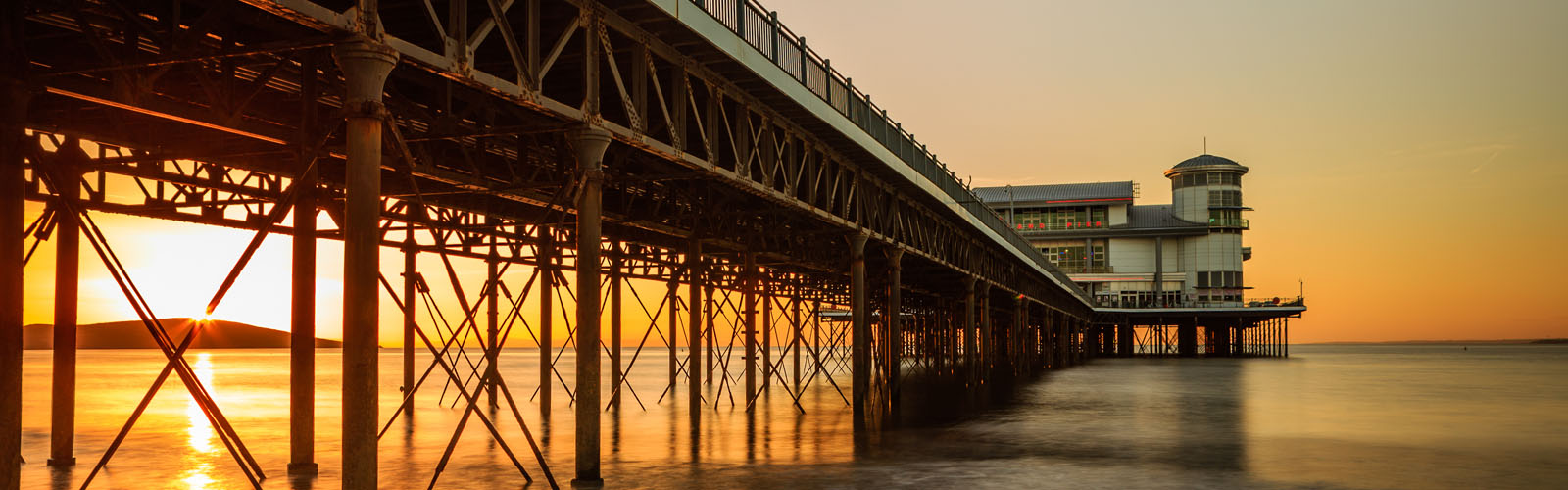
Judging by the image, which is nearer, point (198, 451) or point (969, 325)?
point (198, 451)

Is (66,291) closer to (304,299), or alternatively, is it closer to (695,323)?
(304,299)

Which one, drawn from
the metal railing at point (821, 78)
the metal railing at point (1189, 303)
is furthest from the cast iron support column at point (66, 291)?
the metal railing at point (1189, 303)

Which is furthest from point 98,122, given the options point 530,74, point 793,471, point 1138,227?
point 1138,227

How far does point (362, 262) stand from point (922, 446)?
14814 mm

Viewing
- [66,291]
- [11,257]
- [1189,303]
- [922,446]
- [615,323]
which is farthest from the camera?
[1189,303]

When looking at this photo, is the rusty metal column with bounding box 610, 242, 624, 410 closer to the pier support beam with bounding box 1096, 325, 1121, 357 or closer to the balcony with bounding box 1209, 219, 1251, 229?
the balcony with bounding box 1209, 219, 1251, 229

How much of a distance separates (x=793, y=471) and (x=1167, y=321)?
122 m

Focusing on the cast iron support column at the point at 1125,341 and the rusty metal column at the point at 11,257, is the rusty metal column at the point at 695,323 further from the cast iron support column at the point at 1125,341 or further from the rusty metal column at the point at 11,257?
the cast iron support column at the point at 1125,341

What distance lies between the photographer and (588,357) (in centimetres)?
1762

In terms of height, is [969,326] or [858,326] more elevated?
[858,326]

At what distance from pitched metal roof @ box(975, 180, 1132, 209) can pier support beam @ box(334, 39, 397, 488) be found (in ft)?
400

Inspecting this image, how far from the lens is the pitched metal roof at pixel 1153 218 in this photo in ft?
426

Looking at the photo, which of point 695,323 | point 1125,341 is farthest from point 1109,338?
point 695,323

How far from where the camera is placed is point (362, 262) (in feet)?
41.5
